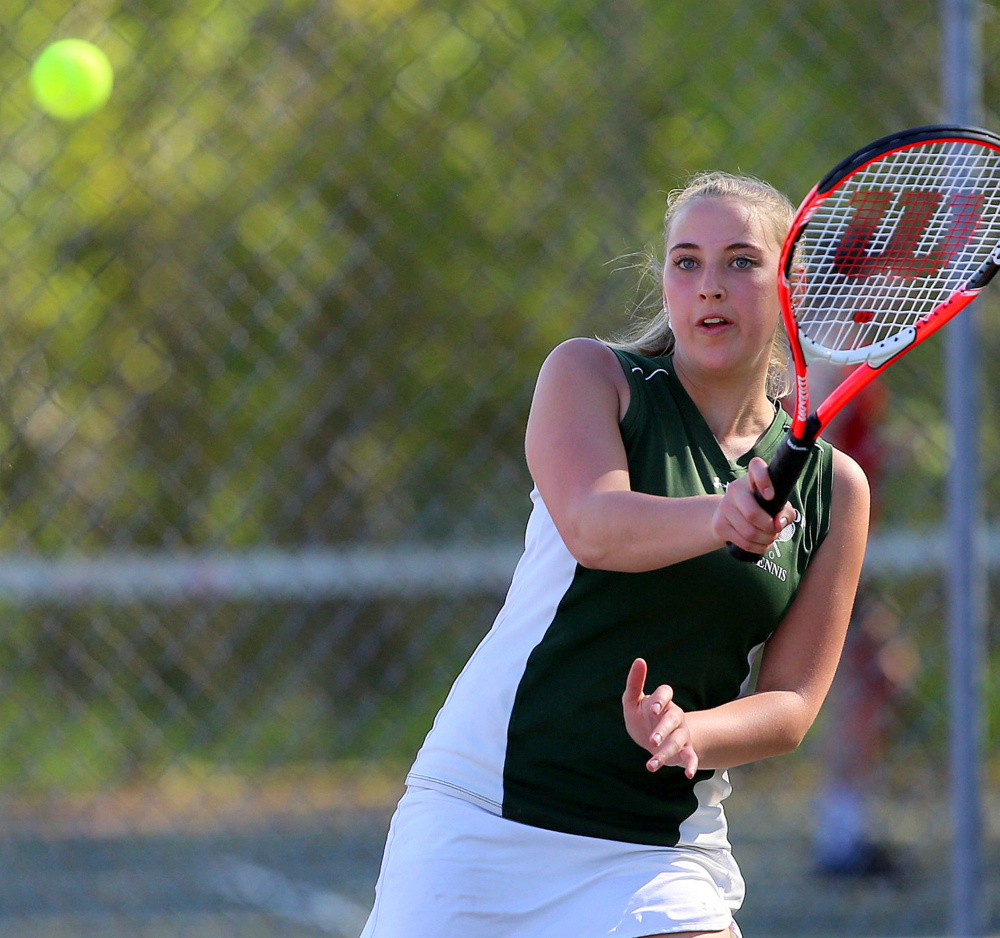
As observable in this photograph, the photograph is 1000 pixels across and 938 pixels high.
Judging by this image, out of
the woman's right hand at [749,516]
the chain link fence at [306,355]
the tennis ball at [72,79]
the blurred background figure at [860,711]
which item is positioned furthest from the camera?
the blurred background figure at [860,711]

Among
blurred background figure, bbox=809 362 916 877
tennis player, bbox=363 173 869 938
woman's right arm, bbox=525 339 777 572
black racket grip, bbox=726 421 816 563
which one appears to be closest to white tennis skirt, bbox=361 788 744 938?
tennis player, bbox=363 173 869 938

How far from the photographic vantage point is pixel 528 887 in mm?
1687

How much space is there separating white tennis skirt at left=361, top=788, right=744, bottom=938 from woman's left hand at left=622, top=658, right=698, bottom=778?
253 mm

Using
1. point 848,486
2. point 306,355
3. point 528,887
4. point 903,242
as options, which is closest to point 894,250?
point 903,242

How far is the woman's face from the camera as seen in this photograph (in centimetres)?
168

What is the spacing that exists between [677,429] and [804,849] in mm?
2297

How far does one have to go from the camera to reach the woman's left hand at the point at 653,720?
147 centimetres

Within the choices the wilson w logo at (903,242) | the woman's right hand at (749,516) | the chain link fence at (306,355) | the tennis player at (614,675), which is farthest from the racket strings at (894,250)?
the chain link fence at (306,355)

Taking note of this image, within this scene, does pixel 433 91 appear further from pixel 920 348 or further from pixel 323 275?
pixel 920 348

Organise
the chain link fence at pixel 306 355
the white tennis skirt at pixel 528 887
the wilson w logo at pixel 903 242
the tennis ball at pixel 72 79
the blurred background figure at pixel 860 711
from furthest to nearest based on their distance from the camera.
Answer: the blurred background figure at pixel 860 711 < the chain link fence at pixel 306 355 < the tennis ball at pixel 72 79 < the wilson w logo at pixel 903 242 < the white tennis skirt at pixel 528 887

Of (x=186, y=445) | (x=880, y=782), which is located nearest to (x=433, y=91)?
(x=186, y=445)

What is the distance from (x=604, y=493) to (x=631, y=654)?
236mm

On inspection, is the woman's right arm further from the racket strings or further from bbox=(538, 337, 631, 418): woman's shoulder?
the racket strings

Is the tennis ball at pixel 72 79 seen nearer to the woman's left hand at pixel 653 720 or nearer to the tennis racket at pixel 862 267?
the tennis racket at pixel 862 267
